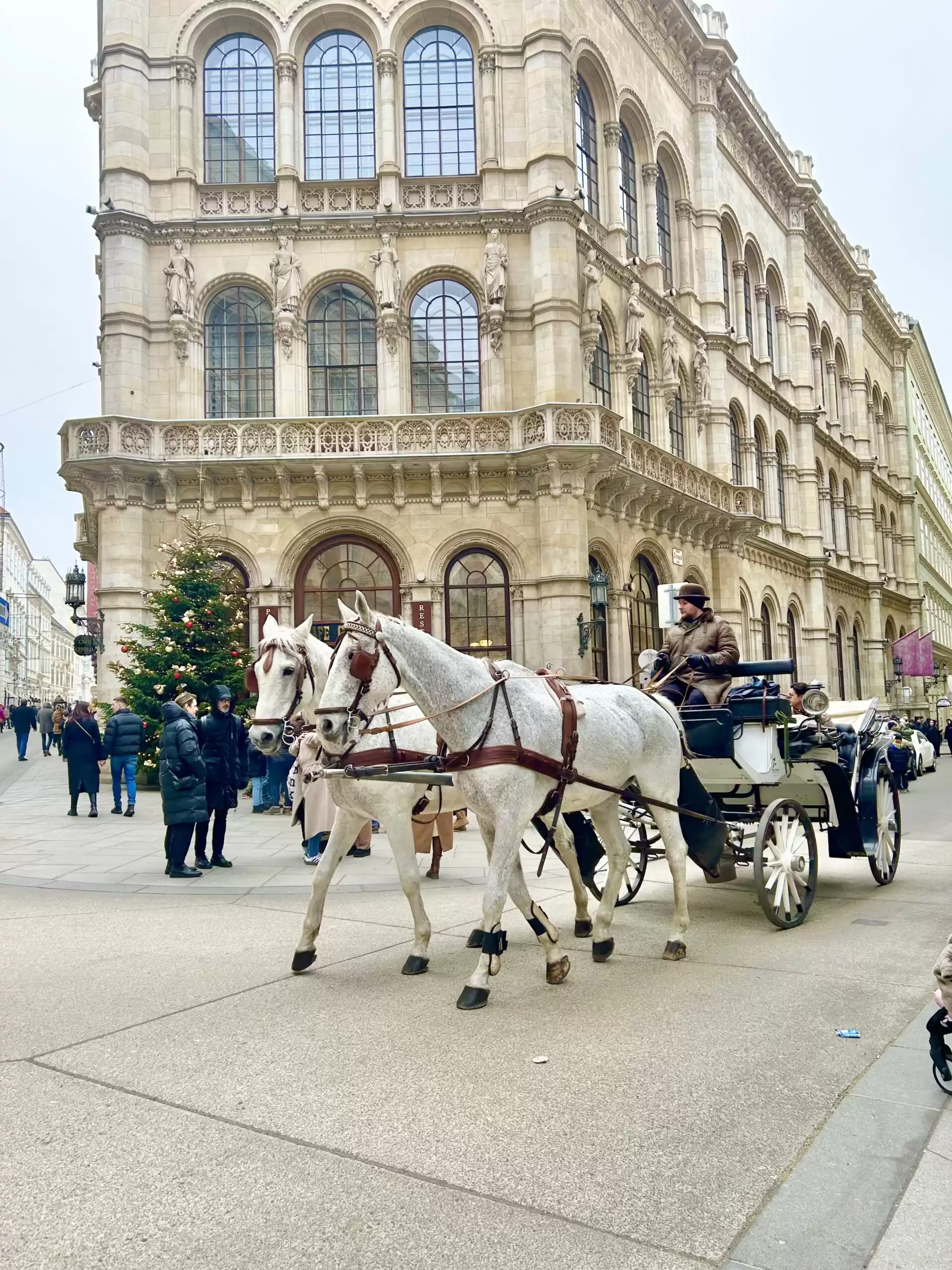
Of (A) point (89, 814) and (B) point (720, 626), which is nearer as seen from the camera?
(B) point (720, 626)

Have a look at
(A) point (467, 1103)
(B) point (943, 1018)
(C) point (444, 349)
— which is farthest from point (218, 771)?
Result: (C) point (444, 349)

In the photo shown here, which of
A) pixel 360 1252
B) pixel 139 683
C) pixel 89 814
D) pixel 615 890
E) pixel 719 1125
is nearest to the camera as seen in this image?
pixel 360 1252

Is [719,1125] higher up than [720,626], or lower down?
lower down

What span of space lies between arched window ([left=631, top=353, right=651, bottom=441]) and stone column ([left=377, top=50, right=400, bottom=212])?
24.9 feet

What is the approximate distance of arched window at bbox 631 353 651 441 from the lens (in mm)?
25984

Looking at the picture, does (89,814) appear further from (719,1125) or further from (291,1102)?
(719,1125)

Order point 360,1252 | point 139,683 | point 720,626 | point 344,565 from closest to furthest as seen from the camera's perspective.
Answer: point 360,1252
point 720,626
point 139,683
point 344,565

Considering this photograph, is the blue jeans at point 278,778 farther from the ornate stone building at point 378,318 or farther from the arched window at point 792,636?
the arched window at point 792,636

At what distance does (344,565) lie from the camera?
22125 millimetres

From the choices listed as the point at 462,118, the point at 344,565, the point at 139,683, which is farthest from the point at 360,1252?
the point at 462,118

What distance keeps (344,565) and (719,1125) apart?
19001 millimetres

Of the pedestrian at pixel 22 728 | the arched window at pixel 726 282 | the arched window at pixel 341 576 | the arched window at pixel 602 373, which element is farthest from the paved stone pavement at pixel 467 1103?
the arched window at pixel 726 282

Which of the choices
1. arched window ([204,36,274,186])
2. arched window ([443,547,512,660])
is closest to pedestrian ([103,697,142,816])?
arched window ([443,547,512,660])

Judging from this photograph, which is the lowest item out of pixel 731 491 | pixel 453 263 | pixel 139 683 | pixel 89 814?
pixel 89 814
